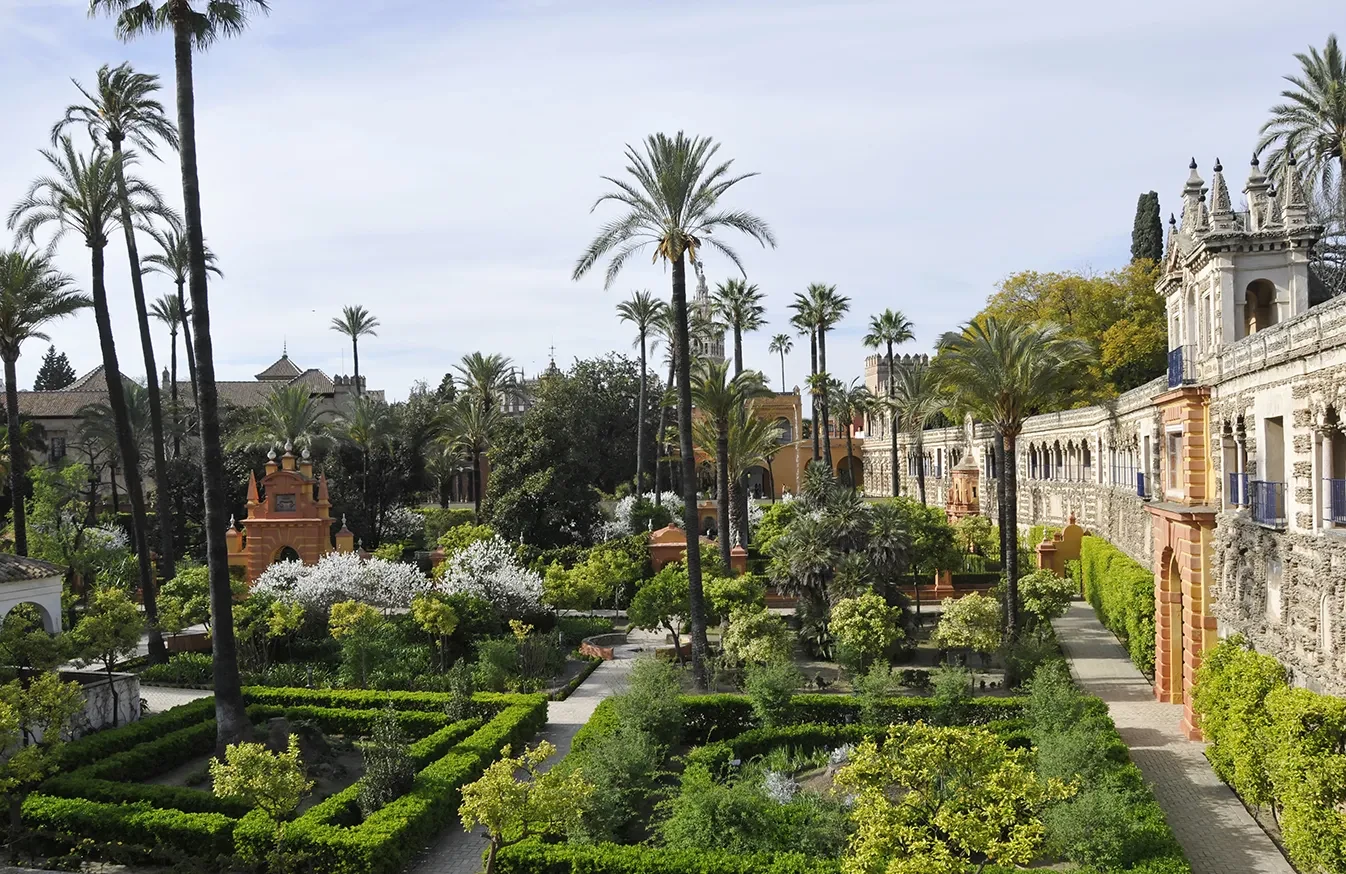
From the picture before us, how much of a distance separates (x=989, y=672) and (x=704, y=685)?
748 centimetres

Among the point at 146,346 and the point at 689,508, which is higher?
the point at 146,346

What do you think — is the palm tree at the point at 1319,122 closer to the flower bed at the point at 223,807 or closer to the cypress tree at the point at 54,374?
the flower bed at the point at 223,807

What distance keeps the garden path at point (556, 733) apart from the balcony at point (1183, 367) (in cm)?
1375

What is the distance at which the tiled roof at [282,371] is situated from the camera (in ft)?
263

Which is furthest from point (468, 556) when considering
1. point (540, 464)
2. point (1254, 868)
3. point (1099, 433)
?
point (1099, 433)

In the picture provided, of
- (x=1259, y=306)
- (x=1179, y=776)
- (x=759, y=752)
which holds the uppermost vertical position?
(x=1259, y=306)

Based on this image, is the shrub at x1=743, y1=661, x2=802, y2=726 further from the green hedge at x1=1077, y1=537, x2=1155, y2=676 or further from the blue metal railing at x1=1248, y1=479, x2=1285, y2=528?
the green hedge at x1=1077, y1=537, x2=1155, y2=676

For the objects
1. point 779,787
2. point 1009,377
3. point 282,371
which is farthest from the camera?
point 282,371

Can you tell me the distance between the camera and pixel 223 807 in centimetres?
1480

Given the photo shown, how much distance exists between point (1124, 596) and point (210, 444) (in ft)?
72.7

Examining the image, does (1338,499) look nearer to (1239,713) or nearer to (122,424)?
(1239,713)

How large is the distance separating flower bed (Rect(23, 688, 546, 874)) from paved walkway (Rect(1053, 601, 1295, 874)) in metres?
10.6

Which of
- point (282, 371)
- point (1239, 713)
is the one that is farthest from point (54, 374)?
point (1239, 713)

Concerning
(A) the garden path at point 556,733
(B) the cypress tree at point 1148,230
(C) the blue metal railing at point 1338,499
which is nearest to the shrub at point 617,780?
(A) the garden path at point 556,733
